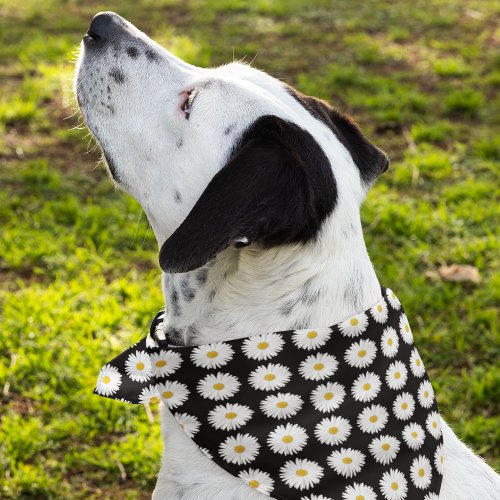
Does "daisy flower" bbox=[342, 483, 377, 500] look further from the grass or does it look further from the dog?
the grass

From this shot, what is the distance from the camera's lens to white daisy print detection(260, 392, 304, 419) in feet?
8.48

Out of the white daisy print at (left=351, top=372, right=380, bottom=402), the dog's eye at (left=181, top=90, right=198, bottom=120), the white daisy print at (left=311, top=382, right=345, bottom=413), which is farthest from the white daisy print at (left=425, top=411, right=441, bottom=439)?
the dog's eye at (left=181, top=90, right=198, bottom=120)

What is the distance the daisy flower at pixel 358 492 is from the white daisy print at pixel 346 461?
0.13 feet

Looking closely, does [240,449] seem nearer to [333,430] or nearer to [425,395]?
[333,430]

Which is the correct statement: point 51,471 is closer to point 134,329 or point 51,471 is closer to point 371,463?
point 134,329

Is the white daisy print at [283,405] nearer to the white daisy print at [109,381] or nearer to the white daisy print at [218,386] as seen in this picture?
the white daisy print at [218,386]

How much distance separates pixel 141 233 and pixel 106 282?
0.55 metres

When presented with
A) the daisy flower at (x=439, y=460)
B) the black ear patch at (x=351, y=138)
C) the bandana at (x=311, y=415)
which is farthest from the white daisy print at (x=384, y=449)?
the black ear patch at (x=351, y=138)

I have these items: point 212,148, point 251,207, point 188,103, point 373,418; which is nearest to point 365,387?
point 373,418

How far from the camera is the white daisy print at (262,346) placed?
2562mm

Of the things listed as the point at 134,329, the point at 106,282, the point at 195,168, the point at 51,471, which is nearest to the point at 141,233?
the point at 106,282

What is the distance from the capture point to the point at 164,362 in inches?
107

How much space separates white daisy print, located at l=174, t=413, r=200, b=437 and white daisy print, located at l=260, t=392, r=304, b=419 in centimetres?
24

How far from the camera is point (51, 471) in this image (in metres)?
3.75
